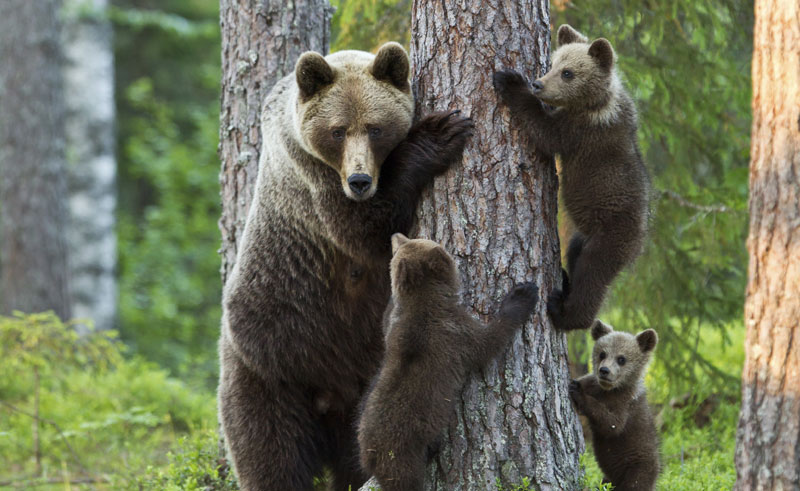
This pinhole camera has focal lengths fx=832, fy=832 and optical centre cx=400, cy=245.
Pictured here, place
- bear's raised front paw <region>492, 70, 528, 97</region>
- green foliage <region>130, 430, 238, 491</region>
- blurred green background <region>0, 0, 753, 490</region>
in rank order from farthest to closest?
1. blurred green background <region>0, 0, 753, 490</region>
2. green foliage <region>130, 430, 238, 491</region>
3. bear's raised front paw <region>492, 70, 528, 97</region>

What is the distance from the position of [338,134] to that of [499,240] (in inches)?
47.8

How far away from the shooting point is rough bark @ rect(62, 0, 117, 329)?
593 inches

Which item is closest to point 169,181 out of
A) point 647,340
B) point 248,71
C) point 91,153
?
point 91,153

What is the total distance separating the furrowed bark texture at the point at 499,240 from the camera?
173 inches

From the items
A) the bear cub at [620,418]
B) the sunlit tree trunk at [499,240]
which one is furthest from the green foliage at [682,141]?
the sunlit tree trunk at [499,240]

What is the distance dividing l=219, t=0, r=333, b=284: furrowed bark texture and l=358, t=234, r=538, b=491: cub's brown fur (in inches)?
112

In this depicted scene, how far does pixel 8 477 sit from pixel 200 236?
1557 cm

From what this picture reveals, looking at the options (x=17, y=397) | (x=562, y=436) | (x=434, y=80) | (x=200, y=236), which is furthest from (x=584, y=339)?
(x=200, y=236)

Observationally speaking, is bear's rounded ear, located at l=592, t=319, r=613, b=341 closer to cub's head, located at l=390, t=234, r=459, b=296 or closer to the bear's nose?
cub's head, located at l=390, t=234, r=459, b=296

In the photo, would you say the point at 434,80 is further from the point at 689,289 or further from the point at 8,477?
the point at 8,477

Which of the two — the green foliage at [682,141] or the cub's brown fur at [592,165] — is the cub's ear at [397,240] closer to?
the cub's brown fur at [592,165]

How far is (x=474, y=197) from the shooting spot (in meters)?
4.54

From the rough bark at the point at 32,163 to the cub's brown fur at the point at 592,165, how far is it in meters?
10.7

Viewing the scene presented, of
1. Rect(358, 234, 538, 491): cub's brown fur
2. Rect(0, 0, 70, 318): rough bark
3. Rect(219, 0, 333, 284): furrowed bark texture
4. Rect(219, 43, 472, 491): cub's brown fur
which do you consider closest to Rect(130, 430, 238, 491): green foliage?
Rect(219, 43, 472, 491): cub's brown fur
